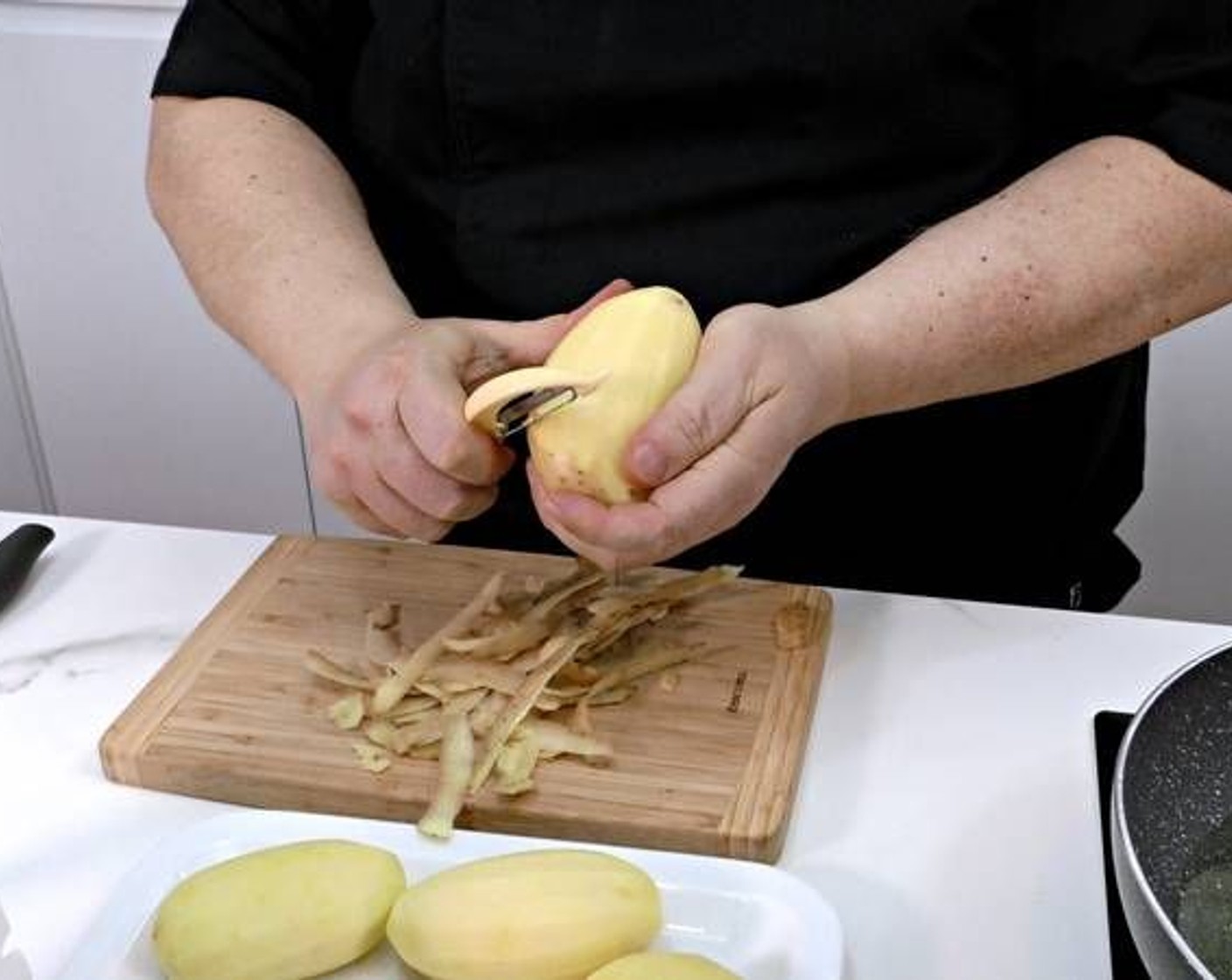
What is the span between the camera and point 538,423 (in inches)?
27.0

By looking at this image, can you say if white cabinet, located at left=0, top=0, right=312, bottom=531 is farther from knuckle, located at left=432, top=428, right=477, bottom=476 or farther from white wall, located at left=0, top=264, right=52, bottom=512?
knuckle, located at left=432, top=428, right=477, bottom=476

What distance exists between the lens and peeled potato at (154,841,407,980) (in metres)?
0.58

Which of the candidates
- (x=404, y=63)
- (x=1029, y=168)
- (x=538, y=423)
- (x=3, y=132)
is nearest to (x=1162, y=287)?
(x=1029, y=168)

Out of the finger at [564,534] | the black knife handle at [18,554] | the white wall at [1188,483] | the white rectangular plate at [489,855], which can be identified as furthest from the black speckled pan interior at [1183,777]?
the white wall at [1188,483]

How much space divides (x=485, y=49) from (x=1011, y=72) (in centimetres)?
28

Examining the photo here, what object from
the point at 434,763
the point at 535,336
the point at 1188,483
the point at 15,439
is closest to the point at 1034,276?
the point at 535,336

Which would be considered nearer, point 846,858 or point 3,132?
point 846,858

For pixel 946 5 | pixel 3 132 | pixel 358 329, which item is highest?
pixel 946 5

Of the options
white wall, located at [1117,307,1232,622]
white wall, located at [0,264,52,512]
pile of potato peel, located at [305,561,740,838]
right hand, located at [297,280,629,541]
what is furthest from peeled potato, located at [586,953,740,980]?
white wall, located at [0,264,52,512]

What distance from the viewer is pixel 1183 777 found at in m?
0.60

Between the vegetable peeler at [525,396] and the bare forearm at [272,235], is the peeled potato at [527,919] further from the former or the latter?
the bare forearm at [272,235]

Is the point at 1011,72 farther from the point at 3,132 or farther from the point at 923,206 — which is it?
the point at 3,132

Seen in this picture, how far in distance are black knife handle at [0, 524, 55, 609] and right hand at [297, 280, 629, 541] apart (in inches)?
7.8

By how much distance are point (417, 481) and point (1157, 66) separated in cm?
40
